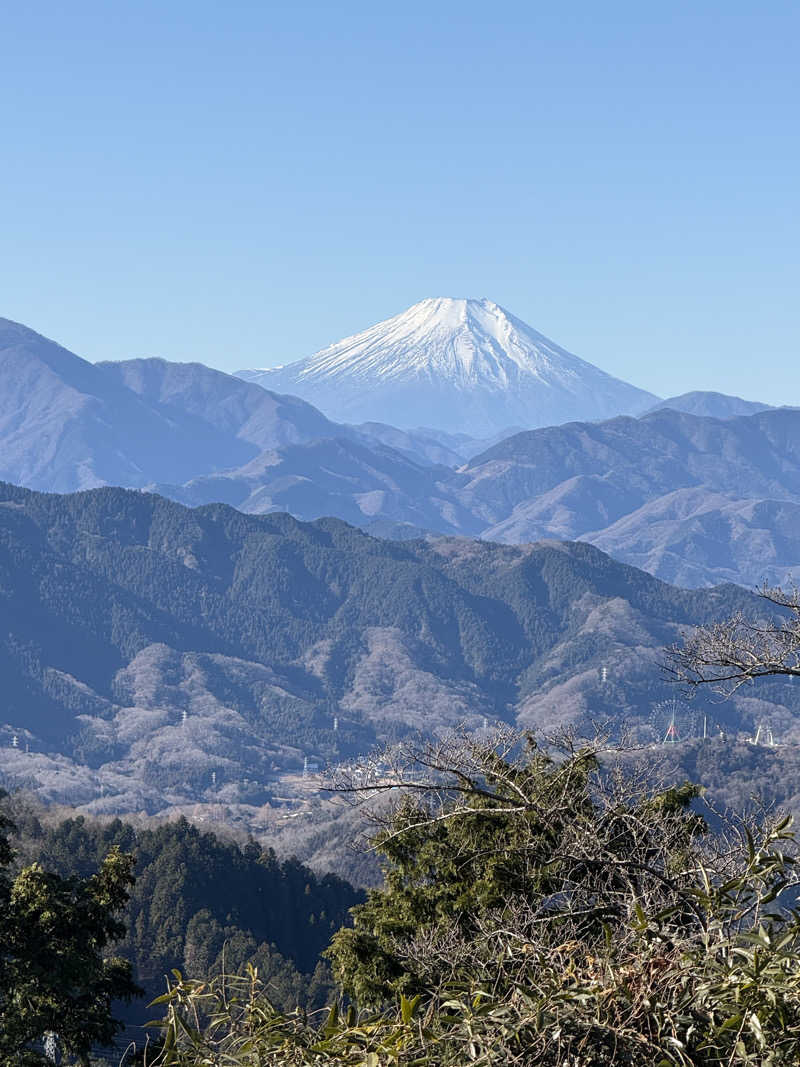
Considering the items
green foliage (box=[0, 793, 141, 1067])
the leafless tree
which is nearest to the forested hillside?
green foliage (box=[0, 793, 141, 1067])

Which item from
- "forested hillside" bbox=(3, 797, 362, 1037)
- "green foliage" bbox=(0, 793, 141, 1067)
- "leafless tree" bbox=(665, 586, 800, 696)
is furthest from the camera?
"forested hillside" bbox=(3, 797, 362, 1037)

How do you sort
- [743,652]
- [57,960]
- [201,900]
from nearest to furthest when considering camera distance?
[743,652] < [57,960] < [201,900]

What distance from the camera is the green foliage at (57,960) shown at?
1653cm

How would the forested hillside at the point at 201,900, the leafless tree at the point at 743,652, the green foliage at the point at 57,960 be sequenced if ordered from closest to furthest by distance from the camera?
1. the leafless tree at the point at 743,652
2. the green foliage at the point at 57,960
3. the forested hillside at the point at 201,900

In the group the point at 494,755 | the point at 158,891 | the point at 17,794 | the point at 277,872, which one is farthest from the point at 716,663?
the point at 17,794

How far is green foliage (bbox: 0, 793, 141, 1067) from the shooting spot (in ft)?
54.2

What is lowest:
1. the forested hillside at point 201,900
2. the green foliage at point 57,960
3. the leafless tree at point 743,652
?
the forested hillside at point 201,900

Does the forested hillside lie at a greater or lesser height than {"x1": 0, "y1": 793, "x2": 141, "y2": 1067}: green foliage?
lesser

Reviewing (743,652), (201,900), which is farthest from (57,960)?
(201,900)

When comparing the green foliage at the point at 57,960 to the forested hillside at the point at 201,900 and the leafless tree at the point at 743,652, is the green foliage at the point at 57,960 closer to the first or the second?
the leafless tree at the point at 743,652

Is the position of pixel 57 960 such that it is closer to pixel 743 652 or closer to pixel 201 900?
pixel 743 652

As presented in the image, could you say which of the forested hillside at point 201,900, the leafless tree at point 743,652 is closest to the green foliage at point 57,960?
the leafless tree at point 743,652

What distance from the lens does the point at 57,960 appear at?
17109 millimetres

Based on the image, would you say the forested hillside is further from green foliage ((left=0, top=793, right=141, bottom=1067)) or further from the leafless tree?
the leafless tree
